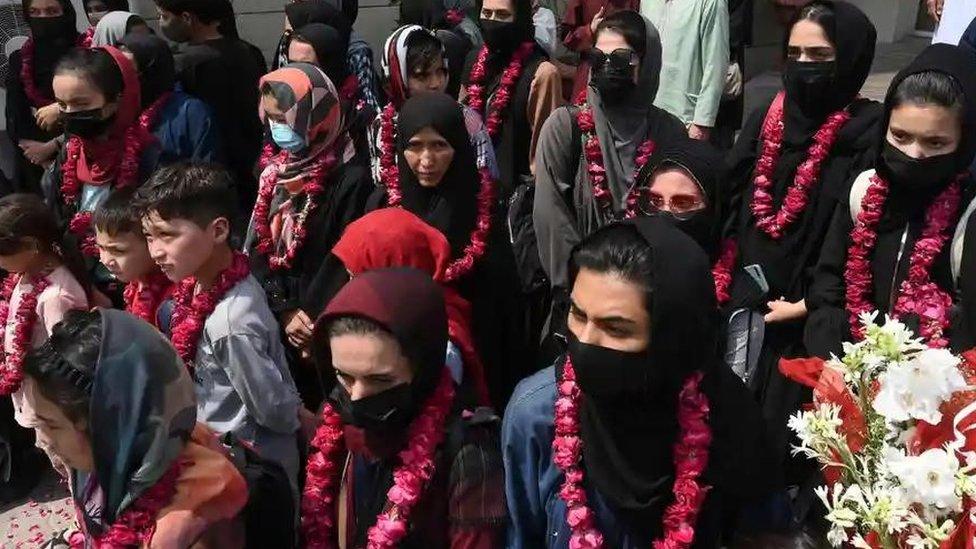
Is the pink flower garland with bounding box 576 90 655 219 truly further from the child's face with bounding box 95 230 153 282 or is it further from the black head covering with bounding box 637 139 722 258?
the child's face with bounding box 95 230 153 282

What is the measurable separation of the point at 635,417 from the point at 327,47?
3.84 meters

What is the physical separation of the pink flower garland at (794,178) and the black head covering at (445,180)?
1.15m

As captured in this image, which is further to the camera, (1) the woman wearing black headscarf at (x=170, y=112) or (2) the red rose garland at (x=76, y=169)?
(1) the woman wearing black headscarf at (x=170, y=112)

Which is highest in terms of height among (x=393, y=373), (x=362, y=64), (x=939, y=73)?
(x=939, y=73)

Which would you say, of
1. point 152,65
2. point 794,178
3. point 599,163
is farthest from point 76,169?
point 794,178

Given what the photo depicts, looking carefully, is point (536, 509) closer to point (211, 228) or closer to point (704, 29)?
point (211, 228)

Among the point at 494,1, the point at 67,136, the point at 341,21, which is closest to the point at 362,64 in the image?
the point at 341,21

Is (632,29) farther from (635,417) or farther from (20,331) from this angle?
(20,331)

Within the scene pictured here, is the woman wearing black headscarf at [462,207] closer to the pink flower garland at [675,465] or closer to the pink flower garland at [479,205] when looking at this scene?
the pink flower garland at [479,205]

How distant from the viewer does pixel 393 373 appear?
2271 mm

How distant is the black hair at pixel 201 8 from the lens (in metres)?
Result: 5.25

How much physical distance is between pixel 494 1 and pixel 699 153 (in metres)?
2.18

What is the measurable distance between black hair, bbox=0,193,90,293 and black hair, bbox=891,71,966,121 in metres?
3.17

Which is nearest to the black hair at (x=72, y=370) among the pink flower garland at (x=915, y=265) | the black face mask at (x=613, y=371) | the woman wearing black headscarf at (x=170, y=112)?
the black face mask at (x=613, y=371)
